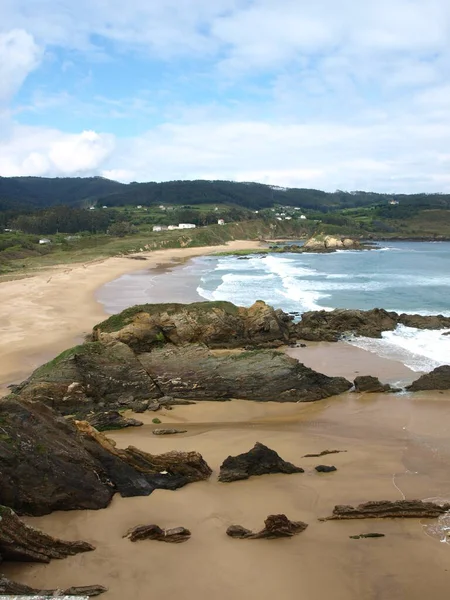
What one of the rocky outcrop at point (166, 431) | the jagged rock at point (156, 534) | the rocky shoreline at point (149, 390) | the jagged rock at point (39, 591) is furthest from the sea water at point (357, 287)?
the jagged rock at point (39, 591)

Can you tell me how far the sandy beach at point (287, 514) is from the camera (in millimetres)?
7750

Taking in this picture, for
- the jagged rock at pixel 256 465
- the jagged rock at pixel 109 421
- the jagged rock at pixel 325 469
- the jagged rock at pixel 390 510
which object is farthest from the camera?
the jagged rock at pixel 109 421

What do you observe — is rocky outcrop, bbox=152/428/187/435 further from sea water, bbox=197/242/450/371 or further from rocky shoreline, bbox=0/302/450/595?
sea water, bbox=197/242/450/371

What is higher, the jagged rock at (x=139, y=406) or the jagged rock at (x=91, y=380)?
the jagged rock at (x=91, y=380)

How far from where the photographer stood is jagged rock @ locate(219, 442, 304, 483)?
37.2 ft

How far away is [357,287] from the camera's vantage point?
156 ft

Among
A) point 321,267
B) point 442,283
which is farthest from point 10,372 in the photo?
point 321,267

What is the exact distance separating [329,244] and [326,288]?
6161 centimetres

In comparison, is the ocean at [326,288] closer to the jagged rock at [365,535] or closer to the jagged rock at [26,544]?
the jagged rock at [365,535]

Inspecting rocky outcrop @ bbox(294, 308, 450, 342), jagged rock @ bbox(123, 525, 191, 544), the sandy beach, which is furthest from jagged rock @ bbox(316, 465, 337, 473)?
rocky outcrop @ bbox(294, 308, 450, 342)

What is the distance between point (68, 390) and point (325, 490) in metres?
8.31

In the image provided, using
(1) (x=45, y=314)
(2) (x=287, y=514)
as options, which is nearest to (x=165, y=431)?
(2) (x=287, y=514)

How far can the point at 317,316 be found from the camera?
1164 inches

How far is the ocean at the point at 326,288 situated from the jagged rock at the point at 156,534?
14.4 metres
